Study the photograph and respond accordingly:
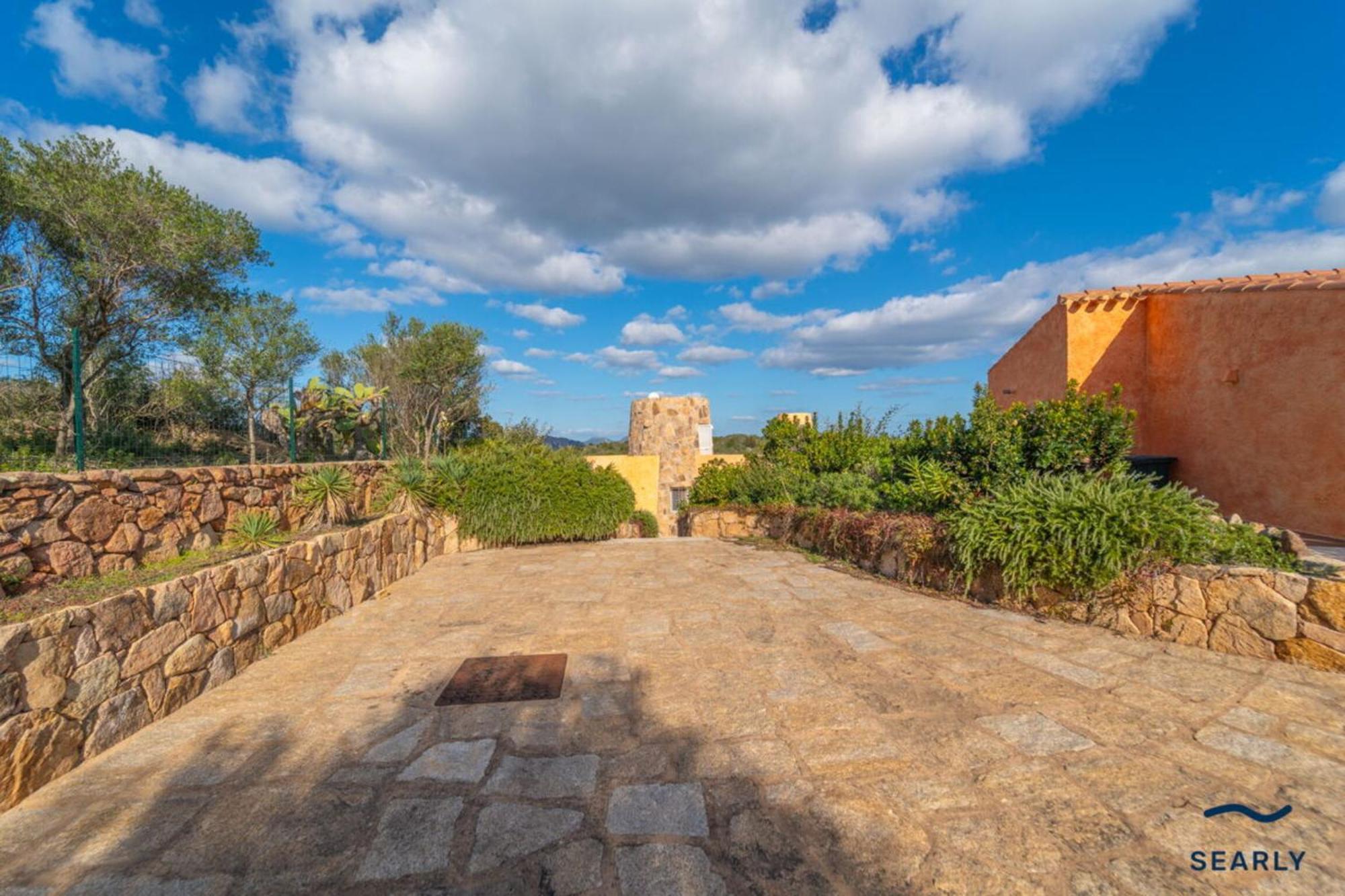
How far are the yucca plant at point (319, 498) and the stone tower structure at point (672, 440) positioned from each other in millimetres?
10570

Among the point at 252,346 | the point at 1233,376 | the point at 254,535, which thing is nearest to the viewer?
the point at 254,535

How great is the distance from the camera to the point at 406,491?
7.51 m

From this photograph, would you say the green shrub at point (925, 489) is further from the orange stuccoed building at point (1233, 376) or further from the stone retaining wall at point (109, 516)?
the stone retaining wall at point (109, 516)

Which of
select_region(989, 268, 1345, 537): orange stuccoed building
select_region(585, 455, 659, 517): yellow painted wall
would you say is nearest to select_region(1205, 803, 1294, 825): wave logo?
select_region(989, 268, 1345, 537): orange stuccoed building

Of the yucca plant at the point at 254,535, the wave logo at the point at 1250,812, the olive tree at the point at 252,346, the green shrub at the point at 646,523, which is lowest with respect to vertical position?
the green shrub at the point at 646,523

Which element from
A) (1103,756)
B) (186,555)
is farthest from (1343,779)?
(186,555)

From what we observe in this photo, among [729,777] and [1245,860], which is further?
[729,777]

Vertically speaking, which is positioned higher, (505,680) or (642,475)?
(642,475)

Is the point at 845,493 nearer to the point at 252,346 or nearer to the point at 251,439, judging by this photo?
the point at 251,439

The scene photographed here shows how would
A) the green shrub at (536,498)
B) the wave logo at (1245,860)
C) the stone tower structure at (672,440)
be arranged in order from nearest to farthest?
the wave logo at (1245,860) < the green shrub at (536,498) < the stone tower structure at (672,440)

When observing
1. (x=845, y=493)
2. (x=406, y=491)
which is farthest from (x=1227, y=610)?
(x=406, y=491)

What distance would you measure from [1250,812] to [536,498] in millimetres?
7862

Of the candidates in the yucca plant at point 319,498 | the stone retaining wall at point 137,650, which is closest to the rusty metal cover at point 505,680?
the stone retaining wall at point 137,650

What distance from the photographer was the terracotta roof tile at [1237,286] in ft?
19.9
